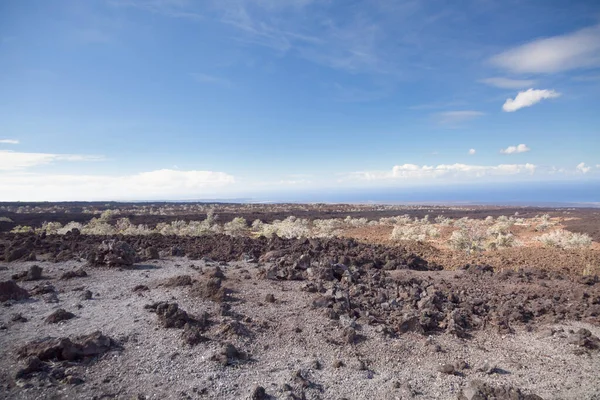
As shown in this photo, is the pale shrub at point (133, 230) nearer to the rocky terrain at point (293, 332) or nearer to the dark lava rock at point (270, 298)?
the rocky terrain at point (293, 332)

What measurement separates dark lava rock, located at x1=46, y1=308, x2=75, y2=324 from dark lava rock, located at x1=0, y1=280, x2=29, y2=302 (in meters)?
2.07

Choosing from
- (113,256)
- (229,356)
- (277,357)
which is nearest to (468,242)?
(277,357)

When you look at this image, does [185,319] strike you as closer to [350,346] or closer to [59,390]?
[59,390]

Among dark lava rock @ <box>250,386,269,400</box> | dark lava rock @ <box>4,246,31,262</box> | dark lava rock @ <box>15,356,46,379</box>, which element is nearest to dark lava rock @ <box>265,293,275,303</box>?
dark lava rock @ <box>250,386,269,400</box>

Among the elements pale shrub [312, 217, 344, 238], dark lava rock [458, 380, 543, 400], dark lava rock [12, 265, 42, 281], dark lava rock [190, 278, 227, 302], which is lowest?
pale shrub [312, 217, 344, 238]

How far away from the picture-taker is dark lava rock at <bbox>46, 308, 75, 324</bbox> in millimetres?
6809

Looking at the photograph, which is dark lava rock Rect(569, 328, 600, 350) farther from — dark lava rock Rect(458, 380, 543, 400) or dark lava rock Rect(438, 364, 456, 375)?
dark lava rock Rect(438, 364, 456, 375)

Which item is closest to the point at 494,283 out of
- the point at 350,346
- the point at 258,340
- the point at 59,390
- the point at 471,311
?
the point at 471,311

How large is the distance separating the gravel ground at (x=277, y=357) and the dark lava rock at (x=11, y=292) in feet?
0.97

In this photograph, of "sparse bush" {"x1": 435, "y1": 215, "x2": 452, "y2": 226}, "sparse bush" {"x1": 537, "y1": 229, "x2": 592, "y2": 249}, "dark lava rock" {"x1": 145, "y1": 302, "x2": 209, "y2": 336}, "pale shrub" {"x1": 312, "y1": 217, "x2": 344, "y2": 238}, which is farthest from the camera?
"sparse bush" {"x1": 435, "y1": 215, "x2": 452, "y2": 226}

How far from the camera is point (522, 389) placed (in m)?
5.17

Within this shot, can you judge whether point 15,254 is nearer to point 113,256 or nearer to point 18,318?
point 113,256

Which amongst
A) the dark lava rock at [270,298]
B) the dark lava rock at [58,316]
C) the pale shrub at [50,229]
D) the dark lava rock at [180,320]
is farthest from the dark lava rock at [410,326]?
the pale shrub at [50,229]

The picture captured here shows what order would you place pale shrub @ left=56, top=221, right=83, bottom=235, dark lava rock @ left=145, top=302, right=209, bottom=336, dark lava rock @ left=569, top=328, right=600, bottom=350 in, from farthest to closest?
pale shrub @ left=56, top=221, right=83, bottom=235, dark lava rock @ left=145, top=302, right=209, bottom=336, dark lava rock @ left=569, top=328, right=600, bottom=350
